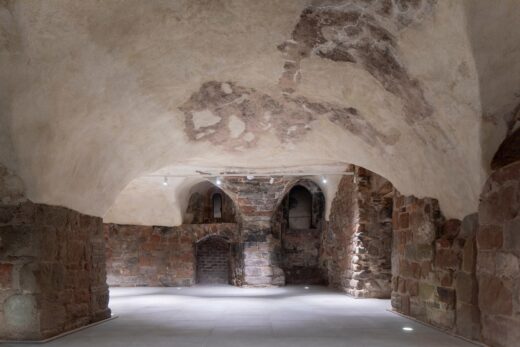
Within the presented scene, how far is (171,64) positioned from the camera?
3.93 meters

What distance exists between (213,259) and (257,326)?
8.51 metres

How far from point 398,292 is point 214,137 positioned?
3.02 meters

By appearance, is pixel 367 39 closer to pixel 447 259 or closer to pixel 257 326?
pixel 447 259

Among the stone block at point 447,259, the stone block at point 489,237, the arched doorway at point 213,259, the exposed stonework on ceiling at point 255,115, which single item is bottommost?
the arched doorway at point 213,259

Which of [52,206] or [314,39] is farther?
[52,206]

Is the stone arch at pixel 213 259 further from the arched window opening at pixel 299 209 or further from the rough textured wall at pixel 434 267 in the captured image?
the rough textured wall at pixel 434 267

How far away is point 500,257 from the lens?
335 cm

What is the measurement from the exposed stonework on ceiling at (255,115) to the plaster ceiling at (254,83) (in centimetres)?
2

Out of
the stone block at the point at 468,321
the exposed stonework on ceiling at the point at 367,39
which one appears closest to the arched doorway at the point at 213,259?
the stone block at the point at 468,321

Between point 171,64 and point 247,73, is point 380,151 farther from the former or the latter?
point 171,64

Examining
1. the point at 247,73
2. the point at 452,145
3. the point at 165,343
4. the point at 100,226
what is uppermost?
the point at 247,73

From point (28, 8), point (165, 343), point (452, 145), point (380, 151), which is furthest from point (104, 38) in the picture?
point (380, 151)

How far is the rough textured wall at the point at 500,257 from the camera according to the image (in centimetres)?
316

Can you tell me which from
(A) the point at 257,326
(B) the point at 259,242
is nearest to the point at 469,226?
(A) the point at 257,326
